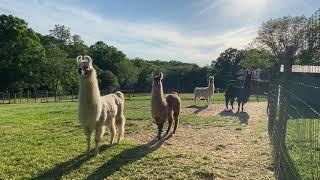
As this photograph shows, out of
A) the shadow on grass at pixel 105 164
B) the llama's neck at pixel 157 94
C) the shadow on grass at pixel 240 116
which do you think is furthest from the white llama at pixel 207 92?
the shadow on grass at pixel 105 164

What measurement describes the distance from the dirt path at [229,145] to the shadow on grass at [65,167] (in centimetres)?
200

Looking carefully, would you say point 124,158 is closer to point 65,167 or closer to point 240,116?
point 65,167

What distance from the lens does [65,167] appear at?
851 centimetres

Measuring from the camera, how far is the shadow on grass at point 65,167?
7.97m

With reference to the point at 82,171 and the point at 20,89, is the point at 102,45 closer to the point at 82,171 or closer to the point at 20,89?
the point at 20,89

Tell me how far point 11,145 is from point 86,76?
336 centimetres

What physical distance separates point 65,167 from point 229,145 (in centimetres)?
428

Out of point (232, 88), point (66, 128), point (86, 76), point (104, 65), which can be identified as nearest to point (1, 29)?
point (104, 65)

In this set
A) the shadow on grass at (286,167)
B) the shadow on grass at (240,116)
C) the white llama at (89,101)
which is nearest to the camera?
the shadow on grass at (286,167)

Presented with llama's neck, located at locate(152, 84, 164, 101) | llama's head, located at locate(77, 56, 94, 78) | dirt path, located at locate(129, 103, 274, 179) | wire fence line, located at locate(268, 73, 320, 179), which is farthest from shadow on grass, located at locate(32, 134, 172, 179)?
wire fence line, located at locate(268, 73, 320, 179)

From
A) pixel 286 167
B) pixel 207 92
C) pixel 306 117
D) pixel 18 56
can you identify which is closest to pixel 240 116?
pixel 207 92

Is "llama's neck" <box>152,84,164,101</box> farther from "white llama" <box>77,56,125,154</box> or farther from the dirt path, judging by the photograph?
"white llama" <box>77,56,125,154</box>

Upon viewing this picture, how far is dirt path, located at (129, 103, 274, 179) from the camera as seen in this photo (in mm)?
8383

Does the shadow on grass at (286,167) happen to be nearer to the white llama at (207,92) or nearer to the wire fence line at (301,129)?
the wire fence line at (301,129)
